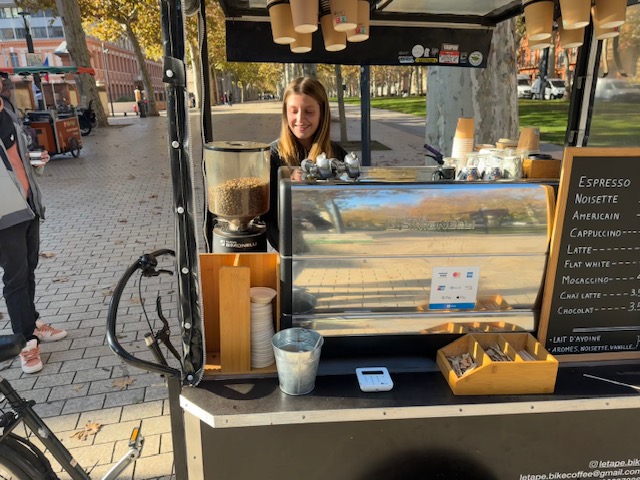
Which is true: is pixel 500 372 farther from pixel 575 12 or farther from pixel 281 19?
pixel 281 19

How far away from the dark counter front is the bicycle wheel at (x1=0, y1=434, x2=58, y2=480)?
0.87 m

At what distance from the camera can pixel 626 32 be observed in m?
3.54

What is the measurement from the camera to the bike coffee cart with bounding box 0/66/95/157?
12297 mm

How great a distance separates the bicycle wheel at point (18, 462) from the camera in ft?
6.13

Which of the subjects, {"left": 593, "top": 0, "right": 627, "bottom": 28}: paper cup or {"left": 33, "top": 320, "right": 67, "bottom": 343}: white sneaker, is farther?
{"left": 33, "top": 320, "right": 67, "bottom": 343}: white sneaker

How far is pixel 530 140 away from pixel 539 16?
0.66 metres

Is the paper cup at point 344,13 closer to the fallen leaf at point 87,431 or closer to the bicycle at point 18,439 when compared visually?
the bicycle at point 18,439

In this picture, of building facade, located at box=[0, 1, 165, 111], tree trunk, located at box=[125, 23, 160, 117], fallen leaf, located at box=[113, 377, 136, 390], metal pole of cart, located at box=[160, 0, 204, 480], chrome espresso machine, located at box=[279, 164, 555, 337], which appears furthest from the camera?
building facade, located at box=[0, 1, 165, 111]

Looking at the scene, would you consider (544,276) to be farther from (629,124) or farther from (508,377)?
(629,124)

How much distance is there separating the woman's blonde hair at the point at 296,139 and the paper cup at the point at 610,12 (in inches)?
60.6

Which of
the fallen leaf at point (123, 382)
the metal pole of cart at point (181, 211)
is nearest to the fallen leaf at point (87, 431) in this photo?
the fallen leaf at point (123, 382)

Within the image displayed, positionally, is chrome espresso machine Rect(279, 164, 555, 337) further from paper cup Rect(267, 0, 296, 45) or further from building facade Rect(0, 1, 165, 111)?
building facade Rect(0, 1, 165, 111)

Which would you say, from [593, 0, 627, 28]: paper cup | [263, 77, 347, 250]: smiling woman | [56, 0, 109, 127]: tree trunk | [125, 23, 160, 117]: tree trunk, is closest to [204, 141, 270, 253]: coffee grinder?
[263, 77, 347, 250]: smiling woman

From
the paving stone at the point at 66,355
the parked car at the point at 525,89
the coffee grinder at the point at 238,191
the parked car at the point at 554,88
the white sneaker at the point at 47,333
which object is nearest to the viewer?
the coffee grinder at the point at 238,191
